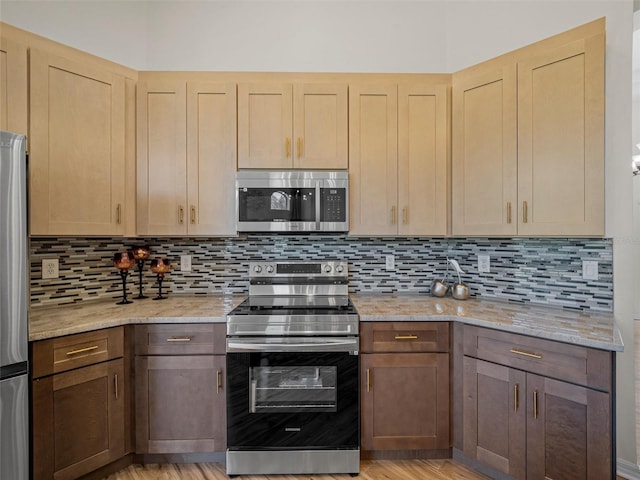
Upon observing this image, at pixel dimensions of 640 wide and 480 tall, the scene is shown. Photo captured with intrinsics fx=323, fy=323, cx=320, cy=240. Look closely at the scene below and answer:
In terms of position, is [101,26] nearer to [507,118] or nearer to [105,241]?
[105,241]

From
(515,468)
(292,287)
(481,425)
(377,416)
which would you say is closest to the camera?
(515,468)

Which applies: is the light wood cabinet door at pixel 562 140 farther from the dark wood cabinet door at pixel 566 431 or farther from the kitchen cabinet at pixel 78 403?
the kitchen cabinet at pixel 78 403

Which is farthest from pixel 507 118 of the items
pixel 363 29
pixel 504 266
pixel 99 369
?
pixel 99 369

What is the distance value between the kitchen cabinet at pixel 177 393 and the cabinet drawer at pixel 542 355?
144cm

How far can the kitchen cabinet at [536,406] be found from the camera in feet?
4.53

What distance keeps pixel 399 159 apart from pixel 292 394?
1.64m

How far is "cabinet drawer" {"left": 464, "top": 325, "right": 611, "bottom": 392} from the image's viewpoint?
1.38 meters

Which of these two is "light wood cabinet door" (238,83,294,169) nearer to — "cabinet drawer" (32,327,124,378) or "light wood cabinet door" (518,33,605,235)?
"cabinet drawer" (32,327,124,378)

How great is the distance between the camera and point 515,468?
162 centimetres

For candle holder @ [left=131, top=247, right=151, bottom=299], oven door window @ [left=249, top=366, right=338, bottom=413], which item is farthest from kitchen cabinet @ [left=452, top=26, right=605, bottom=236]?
candle holder @ [left=131, top=247, right=151, bottom=299]

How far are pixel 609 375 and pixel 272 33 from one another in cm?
283

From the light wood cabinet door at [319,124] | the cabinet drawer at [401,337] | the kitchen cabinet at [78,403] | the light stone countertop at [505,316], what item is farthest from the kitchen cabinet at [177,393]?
the light wood cabinet door at [319,124]

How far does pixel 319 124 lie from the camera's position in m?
2.19

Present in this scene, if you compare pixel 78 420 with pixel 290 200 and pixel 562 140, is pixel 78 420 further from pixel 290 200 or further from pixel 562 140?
pixel 562 140
